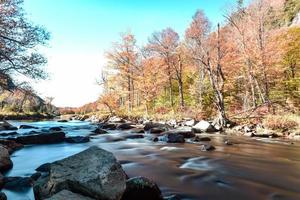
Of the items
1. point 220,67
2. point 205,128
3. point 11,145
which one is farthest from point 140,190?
point 220,67

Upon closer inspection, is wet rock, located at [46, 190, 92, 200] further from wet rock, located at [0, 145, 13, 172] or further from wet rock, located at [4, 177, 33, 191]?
wet rock, located at [0, 145, 13, 172]

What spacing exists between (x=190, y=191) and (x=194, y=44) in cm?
2282

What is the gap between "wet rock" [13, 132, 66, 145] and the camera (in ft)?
56.6

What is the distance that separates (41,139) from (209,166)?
414 inches

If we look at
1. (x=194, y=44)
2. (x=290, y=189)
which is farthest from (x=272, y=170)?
(x=194, y=44)

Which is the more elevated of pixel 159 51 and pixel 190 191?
pixel 159 51

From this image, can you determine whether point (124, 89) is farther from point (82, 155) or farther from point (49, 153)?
point (82, 155)

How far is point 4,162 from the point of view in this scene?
1047 cm

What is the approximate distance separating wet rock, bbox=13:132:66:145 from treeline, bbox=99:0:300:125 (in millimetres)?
12613

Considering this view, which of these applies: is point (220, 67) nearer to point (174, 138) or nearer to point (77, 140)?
point (174, 138)

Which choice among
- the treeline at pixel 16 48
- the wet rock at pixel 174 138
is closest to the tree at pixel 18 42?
the treeline at pixel 16 48

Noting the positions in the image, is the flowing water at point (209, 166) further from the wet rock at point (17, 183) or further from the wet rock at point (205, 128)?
the wet rock at point (205, 128)

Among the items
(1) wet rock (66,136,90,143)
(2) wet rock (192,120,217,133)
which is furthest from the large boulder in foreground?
(2) wet rock (192,120,217,133)

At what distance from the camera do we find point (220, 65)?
28766 mm
